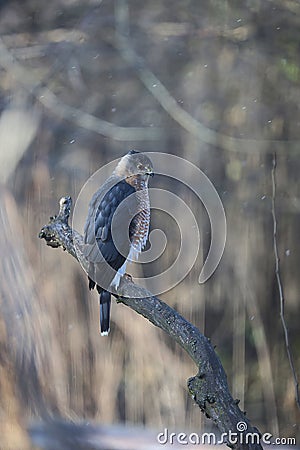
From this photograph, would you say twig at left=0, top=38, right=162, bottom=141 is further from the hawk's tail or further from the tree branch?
the tree branch

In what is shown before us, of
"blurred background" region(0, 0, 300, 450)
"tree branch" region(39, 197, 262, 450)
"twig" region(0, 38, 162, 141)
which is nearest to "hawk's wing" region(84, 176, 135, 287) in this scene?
"tree branch" region(39, 197, 262, 450)

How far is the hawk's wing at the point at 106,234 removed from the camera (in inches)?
64.1

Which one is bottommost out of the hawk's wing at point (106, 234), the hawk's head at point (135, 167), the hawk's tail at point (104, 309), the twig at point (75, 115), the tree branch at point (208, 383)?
the tree branch at point (208, 383)

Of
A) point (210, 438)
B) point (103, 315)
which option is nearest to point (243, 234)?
point (210, 438)

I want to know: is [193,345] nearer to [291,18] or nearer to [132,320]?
[132,320]

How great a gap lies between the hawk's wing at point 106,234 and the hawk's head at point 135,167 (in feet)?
0.17

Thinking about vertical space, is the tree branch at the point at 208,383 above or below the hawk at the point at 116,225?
below

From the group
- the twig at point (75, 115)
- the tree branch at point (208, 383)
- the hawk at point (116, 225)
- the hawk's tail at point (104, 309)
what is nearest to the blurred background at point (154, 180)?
the twig at point (75, 115)

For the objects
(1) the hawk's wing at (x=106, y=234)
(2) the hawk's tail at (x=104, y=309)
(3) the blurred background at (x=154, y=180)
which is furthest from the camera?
(3) the blurred background at (x=154, y=180)

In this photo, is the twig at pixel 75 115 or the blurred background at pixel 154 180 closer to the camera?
the blurred background at pixel 154 180

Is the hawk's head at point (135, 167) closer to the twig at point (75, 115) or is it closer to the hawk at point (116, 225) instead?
the hawk at point (116, 225)

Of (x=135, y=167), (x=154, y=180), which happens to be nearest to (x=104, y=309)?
(x=135, y=167)

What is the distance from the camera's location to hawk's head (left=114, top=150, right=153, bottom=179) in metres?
1.80

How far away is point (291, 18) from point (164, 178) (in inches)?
28.5
